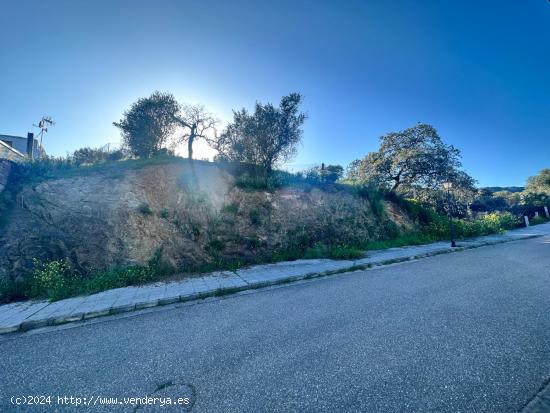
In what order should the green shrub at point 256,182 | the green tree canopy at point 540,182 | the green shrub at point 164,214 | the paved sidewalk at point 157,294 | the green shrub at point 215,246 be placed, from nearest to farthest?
the paved sidewalk at point 157,294, the green shrub at point 215,246, the green shrub at point 164,214, the green shrub at point 256,182, the green tree canopy at point 540,182

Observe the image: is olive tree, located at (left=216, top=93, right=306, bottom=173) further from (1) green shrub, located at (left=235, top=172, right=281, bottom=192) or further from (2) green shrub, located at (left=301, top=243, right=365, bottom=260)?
(2) green shrub, located at (left=301, top=243, right=365, bottom=260)

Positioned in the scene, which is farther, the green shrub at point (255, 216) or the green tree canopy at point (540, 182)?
the green tree canopy at point (540, 182)

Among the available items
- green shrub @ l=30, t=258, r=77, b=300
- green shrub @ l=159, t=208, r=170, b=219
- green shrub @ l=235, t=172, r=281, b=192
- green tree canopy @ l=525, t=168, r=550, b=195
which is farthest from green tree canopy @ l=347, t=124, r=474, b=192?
green tree canopy @ l=525, t=168, r=550, b=195

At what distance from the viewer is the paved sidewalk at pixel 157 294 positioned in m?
4.71

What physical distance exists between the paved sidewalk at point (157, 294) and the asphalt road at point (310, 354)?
0.41 meters

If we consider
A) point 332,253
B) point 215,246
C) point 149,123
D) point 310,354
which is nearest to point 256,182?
point 215,246

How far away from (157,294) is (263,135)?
34.6 ft

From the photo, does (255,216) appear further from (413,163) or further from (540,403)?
(413,163)

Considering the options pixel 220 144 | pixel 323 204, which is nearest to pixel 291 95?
pixel 220 144

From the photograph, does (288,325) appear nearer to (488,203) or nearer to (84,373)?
(84,373)

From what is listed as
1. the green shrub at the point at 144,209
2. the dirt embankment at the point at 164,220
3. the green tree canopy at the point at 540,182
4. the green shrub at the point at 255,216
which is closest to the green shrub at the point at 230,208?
the dirt embankment at the point at 164,220

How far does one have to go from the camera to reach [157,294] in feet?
19.0

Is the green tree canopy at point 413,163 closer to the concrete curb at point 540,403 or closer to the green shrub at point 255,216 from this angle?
the green shrub at point 255,216

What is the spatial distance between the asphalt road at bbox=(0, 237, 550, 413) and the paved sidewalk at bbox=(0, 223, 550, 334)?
41 cm
